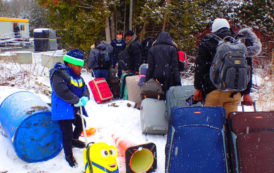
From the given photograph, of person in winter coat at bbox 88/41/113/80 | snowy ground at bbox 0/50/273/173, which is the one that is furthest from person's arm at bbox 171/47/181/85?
person in winter coat at bbox 88/41/113/80

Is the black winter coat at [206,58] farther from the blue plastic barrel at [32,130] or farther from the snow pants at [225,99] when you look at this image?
the blue plastic barrel at [32,130]

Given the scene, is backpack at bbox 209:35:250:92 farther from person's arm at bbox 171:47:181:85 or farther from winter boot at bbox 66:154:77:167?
winter boot at bbox 66:154:77:167

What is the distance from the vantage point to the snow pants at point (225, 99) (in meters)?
2.95

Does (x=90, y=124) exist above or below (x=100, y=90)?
below

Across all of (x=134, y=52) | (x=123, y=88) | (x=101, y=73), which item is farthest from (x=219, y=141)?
(x=101, y=73)

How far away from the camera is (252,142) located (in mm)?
2619

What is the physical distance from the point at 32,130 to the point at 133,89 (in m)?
3.33

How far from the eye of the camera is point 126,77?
6.53 meters

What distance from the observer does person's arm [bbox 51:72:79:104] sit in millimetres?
3154

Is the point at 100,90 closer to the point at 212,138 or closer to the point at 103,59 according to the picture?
the point at 103,59

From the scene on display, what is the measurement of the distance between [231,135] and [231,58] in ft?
2.95

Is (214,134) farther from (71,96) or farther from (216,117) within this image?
(71,96)

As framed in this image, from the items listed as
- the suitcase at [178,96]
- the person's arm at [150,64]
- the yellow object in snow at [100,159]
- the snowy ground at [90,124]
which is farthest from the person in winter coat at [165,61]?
→ the yellow object in snow at [100,159]

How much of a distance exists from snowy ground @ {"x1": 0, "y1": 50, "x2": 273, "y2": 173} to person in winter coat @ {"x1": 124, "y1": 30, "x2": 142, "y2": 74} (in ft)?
4.19
